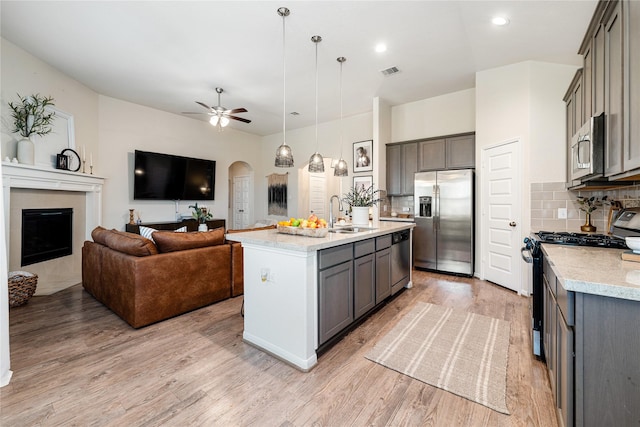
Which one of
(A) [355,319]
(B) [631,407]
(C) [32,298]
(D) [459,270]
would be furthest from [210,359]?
(D) [459,270]

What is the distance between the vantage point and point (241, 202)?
844 cm

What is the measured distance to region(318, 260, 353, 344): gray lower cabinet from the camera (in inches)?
84.5

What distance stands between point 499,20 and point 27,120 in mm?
5648

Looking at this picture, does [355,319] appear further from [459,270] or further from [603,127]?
[459,270]

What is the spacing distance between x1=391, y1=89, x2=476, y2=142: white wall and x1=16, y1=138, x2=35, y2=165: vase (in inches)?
223

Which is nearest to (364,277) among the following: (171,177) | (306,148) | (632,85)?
(632,85)

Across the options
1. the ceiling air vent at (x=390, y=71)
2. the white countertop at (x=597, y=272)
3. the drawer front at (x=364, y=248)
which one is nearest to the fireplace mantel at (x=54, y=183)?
the drawer front at (x=364, y=248)

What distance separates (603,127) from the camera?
1.84 m

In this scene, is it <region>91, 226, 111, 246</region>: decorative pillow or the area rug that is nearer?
the area rug

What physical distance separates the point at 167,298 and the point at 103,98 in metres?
4.44

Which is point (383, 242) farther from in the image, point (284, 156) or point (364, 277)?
point (284, 156)

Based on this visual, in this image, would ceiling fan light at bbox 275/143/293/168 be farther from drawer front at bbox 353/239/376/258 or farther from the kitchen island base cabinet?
the kitchen island base cabinet

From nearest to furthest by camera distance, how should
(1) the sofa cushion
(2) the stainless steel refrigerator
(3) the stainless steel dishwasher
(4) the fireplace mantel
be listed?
(1) the sofa cushion
(4) the fireplace mantel
(3) the stainless steel dishwasher
(2) the stainless steel refrigerator

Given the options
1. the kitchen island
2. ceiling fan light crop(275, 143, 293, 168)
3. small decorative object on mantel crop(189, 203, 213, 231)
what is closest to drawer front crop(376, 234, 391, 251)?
ceiling fan light crop(275, 143, 293, 168)
